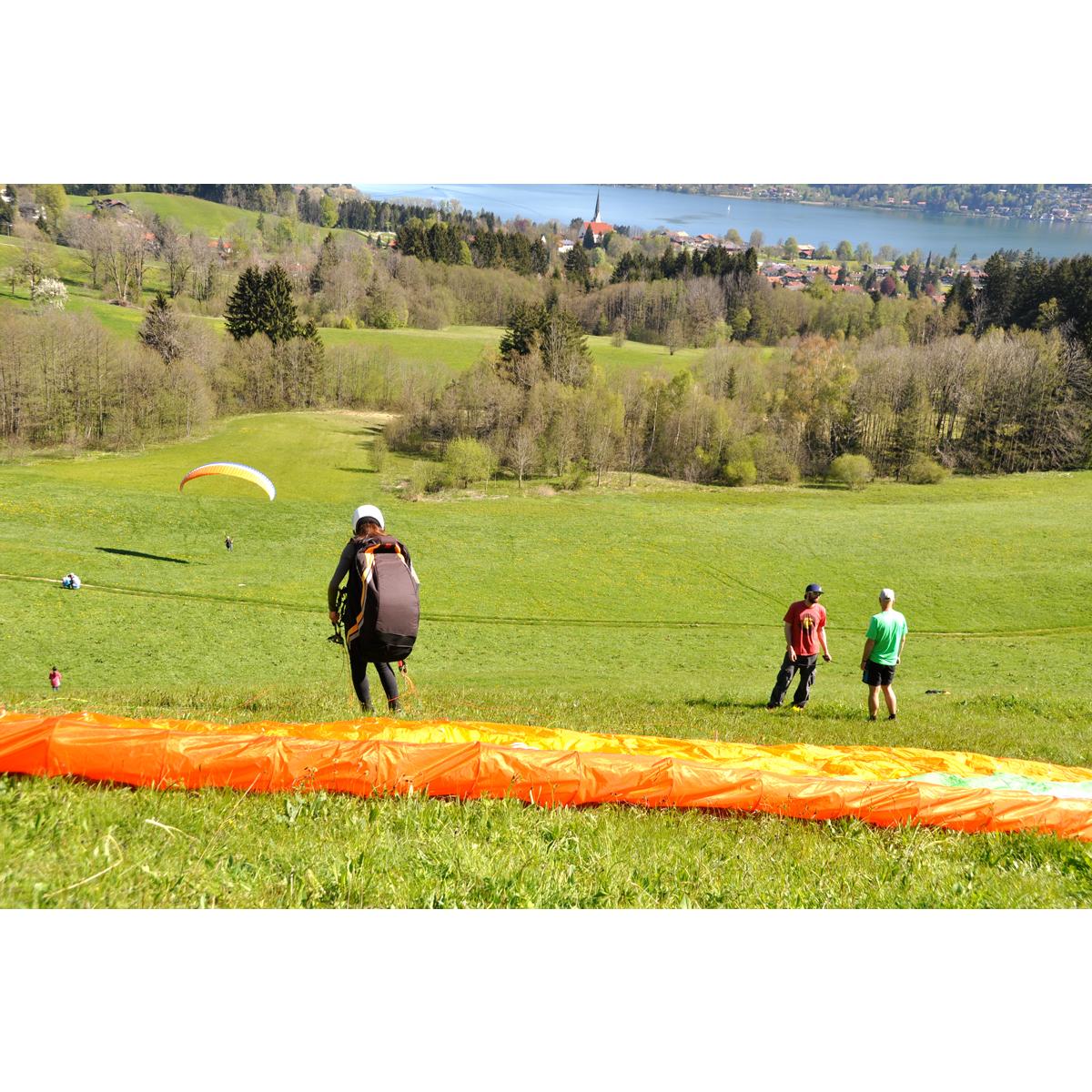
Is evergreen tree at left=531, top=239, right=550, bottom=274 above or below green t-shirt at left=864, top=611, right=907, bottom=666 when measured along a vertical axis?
above

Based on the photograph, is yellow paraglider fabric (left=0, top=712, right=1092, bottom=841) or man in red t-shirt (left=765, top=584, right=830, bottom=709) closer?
yellow paraglider fabric (left=0, top=712, right=1092, bottom=841)

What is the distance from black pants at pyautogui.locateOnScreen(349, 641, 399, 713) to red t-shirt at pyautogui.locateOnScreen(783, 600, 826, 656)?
6.23 m

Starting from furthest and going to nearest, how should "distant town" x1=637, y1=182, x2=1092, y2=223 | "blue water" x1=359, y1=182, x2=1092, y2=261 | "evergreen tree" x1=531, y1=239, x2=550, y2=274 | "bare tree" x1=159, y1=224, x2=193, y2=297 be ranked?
"evergreen tree" x1=531, y1=239, x2=550, y2=274 < "bare tree" x1=159, y1=224, x2=193, y2=297 < "blue water" x1=359, y1=182, x2=1092, y2=261 < "distant town" x1=637, y1=182, x2=1092, y2=223

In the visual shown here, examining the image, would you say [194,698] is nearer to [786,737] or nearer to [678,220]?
[786,737]

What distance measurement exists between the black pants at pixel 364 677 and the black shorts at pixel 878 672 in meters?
6.91

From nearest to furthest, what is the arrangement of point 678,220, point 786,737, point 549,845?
point 549,845, point 786,737, point 678,220

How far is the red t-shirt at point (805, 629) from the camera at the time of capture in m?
11.6

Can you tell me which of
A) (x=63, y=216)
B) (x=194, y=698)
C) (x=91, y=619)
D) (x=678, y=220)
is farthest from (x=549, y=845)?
→ (x=63, y=216)

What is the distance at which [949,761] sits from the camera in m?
7.61

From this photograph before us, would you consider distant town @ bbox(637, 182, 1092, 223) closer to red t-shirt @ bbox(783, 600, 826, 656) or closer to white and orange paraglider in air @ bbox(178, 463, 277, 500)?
red t-shirt @ bbox(783, 600, 826, 656)

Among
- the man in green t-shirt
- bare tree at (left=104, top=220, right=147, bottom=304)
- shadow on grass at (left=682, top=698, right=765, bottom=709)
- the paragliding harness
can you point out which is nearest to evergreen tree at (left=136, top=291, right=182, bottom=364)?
bare tree at (left=104, top=220, right=147, bottom=304)

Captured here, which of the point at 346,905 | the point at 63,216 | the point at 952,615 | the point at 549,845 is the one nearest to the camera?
the point at 346,905

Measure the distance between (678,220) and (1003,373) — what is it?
2695 cm

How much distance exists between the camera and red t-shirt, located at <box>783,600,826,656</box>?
456 inches
